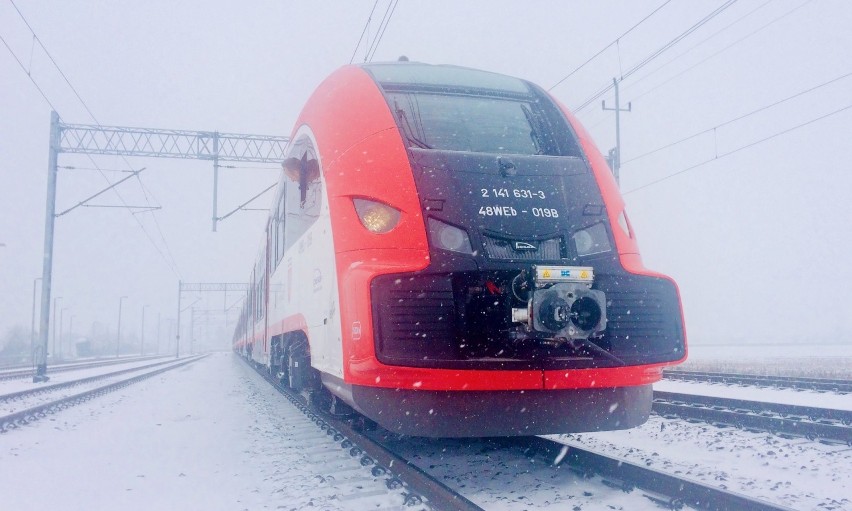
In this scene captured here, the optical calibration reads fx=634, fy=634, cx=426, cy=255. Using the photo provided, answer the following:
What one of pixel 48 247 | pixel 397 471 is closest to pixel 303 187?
pixel 397 471

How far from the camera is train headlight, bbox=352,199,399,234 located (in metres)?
3.84

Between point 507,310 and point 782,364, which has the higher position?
point 507,310

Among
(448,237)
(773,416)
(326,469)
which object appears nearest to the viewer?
(448,237)

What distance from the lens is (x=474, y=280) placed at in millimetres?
3566

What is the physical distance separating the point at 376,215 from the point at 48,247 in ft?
50.7

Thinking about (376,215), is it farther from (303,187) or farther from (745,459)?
(745,459)

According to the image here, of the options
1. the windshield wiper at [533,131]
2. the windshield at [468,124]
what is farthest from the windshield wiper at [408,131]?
the windshield wiper at [533,131]

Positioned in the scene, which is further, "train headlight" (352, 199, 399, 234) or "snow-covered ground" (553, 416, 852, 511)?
"train headlight" (352, 199, 399, 234)

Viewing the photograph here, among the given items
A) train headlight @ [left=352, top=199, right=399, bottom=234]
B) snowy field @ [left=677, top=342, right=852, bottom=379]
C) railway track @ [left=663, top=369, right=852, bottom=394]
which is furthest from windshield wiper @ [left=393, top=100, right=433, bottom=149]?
snowy field @ [left=677, top=342, right=852, bottom=379]

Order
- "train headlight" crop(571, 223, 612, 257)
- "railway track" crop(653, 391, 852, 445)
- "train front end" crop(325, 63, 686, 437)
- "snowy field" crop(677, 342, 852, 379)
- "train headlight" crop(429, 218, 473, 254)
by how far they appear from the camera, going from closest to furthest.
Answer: "train front end" crop(325, 63, 686, 437) → "train headlight" crop(429, 218, 473, 254) → "train headlight" crop(571, 223, 612, 257) → "railway track" crop(653, 391, 852, 445) → "snowy field" crop(677, 342, 852, 379)

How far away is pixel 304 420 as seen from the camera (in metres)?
6.93

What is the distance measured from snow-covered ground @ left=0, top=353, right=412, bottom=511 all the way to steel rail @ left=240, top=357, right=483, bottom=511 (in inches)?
3.1

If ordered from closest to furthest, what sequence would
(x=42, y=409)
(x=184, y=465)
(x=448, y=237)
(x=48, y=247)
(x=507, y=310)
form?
(x=507, y=310) → (x=448, y=237) → (x=184, y=465) → (x=42, y=409) → (x=48, y=247)

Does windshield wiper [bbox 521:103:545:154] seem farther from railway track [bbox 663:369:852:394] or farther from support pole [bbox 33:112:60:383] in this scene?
support pole [bbox 33:112:60:383]
